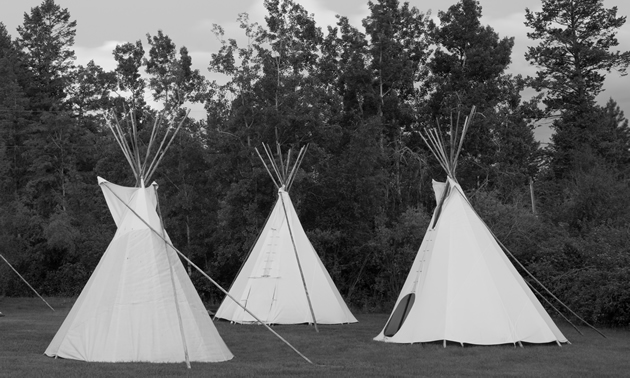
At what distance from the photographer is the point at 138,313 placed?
1031 cm

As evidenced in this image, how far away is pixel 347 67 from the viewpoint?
27.7m

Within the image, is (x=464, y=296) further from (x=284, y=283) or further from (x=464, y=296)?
(x=284, y=283)

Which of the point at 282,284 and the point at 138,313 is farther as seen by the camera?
the point at 282,284

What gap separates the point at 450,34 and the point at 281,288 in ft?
50.5

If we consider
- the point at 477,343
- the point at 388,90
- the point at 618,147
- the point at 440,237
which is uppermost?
the point at 388,90

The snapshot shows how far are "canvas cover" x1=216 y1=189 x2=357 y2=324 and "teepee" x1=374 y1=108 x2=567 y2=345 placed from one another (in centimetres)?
396

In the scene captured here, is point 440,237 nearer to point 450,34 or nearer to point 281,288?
point 281,288

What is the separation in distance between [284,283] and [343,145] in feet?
30.3

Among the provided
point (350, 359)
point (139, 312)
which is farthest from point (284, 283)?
point (139, 312)

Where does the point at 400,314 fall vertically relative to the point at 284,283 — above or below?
below

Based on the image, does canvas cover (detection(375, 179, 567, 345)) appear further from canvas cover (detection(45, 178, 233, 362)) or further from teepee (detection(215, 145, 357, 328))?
teepee (detection(215, 145, 357, 328))

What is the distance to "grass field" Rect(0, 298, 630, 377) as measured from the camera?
9.28 metres

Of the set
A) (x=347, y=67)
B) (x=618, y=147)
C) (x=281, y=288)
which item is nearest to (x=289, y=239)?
(x=281, y=288)

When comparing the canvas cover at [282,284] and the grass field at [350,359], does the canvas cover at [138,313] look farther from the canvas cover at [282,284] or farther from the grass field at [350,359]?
the canvas cover at [282,284]
